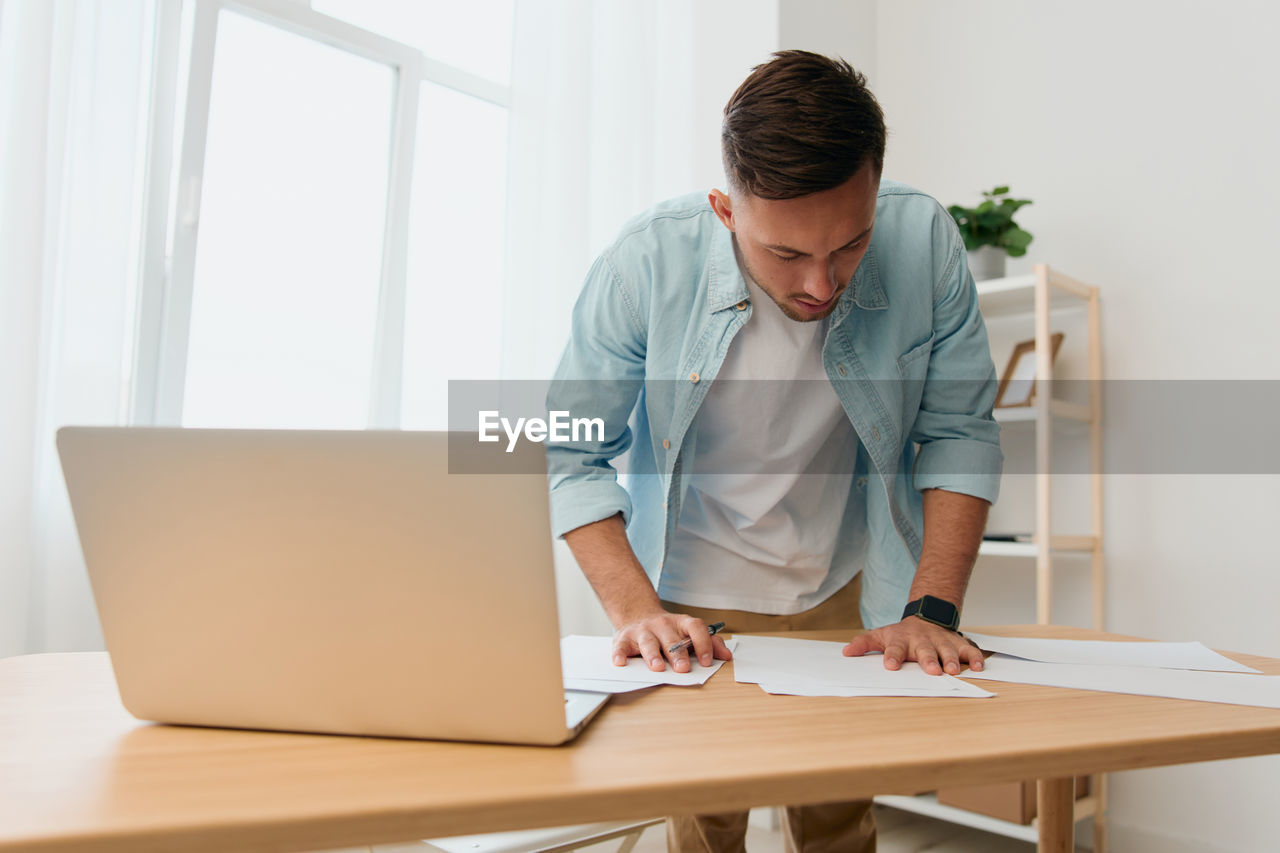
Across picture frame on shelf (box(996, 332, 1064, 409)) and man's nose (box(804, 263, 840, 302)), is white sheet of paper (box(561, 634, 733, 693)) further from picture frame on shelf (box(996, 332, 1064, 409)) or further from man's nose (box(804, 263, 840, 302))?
picture frame on shelf (box(996, 332, 1064, 409))

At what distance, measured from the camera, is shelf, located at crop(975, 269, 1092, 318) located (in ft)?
7.45

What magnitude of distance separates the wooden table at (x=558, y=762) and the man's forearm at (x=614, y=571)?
30 centimetres

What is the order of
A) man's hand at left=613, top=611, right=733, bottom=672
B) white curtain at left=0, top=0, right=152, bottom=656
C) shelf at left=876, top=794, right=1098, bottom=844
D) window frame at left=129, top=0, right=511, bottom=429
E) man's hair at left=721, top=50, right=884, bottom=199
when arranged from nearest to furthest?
man's hand at left=613, top=611, right=733, bottom=672, man's hair at left=721, top=50, right=884, bottom=199, white curtain at left=0, top=0, right=152, bottom=656, window frame at left=129, top=0, right=511, bottom=429, shelf at left=876, top=794, right=1098, bottom=844

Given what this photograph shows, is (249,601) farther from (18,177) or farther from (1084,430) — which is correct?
(1084,430)

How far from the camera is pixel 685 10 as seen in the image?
2910mm

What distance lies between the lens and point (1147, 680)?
0.85 m

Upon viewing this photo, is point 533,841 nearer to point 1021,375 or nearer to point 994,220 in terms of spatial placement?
point 1021,375

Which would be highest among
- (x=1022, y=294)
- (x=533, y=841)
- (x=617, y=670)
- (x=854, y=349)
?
(x=1022, y=294)

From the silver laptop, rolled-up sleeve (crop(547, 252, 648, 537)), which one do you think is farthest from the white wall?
the silver laptop

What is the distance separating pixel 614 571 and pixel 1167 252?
1.88 m

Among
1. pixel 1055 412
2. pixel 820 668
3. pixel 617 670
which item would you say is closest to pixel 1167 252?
pixel 1055 412

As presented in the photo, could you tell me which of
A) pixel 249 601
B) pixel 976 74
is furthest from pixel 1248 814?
pixel 249 601

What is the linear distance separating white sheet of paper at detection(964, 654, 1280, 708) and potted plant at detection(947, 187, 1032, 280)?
5.39 ft

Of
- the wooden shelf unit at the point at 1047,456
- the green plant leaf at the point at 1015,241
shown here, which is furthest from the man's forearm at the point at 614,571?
the green plant leaf at the point at 1015,241
